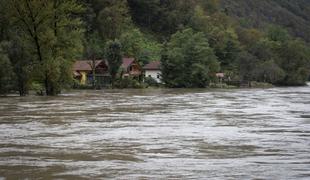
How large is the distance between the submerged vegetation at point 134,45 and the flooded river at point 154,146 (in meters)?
25.1

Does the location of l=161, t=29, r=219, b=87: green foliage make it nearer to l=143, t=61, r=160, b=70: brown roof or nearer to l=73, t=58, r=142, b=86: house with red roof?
l=73, t=58, r=142, b=86: house with red roof

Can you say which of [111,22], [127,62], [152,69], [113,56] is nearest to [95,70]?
[113,56]

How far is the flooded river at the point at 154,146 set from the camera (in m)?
13.8

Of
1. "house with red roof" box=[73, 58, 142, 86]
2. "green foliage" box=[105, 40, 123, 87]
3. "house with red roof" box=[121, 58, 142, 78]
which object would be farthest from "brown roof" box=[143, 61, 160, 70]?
"green foliage" box=[105, 40, 123, 87]

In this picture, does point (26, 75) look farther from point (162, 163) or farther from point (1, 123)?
point (162, 163)

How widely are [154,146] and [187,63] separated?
71.2 meters

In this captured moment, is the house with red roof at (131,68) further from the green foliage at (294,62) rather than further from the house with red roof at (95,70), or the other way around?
the green foliage at (294,62)

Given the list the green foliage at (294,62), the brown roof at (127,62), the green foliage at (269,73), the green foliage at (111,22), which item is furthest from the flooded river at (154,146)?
the green foliage at (294,62)

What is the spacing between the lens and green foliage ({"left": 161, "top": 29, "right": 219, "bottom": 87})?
8719 cm

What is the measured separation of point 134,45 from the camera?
103500 millimetres

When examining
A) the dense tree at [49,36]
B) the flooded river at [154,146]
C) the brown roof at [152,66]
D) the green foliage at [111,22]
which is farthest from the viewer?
the green foliage at [111,22]

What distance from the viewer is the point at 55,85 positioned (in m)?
55.7

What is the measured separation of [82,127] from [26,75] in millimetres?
31833

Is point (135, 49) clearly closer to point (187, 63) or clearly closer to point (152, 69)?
point (152, 69)
